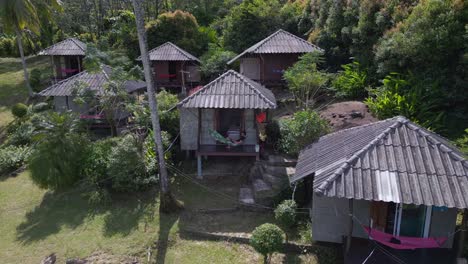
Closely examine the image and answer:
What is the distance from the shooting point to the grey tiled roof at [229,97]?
49.4 ft

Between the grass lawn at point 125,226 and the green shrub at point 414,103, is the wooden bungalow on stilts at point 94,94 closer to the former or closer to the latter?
the grass lawn at point 125,226

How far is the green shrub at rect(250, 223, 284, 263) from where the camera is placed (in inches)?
427

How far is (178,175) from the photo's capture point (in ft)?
54.1

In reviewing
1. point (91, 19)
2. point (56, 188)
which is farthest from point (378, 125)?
point (91, 19)

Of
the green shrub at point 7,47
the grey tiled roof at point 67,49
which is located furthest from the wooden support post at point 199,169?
the green shrub at point 7,47

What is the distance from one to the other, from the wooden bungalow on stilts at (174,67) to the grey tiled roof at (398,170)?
18.8m

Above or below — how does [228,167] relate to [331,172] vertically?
below

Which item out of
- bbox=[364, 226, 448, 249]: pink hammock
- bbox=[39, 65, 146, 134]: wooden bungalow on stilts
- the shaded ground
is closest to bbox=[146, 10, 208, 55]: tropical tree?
bbox=[39, 65, 146, 134]: wooden bungalow on stilts

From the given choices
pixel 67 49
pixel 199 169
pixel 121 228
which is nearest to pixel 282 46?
pixel 199 169

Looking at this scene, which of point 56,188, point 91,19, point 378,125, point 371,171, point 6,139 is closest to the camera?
point 371,171

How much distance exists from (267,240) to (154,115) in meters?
5.71

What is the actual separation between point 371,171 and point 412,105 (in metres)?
8.27

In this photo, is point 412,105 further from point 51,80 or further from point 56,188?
point 51,80

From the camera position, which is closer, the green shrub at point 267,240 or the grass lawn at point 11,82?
the green shrub at point 267,240
